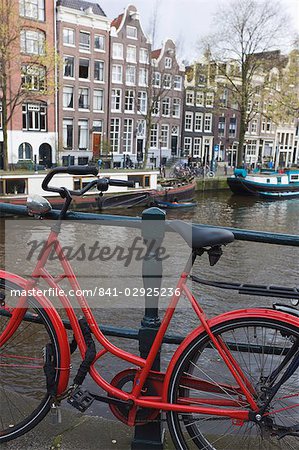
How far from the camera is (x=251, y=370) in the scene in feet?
6.12

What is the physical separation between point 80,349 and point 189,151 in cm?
3572

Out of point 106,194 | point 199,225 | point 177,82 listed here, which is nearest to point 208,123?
Result: point 177,82

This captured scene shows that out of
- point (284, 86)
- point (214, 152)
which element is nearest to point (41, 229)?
point (284, 86)

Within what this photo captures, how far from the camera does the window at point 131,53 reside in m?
30.9

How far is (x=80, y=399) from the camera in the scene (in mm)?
1881

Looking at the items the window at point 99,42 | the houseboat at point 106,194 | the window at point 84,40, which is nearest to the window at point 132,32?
the window at point 99,42

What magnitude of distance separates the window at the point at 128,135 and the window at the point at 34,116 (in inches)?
249

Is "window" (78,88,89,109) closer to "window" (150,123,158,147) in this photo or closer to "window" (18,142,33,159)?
"window" (18,142,33,159)

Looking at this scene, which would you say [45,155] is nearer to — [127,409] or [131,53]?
[131,53]

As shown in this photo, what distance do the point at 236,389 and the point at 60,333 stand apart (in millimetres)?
729

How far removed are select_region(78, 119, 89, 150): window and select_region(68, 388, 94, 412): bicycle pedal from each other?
93.1 feet

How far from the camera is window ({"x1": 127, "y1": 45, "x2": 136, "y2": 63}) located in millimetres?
30891

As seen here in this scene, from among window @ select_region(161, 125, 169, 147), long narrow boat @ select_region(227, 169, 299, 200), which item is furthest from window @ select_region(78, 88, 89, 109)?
long narrow boat @ select_region(227, 169, 299, 200)

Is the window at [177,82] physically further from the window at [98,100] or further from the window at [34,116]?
the window at [34,116]
